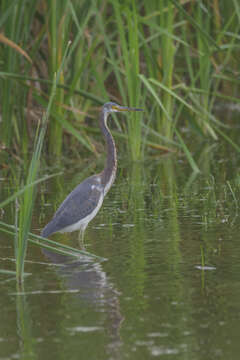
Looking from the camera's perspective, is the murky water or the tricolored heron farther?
the tricolored heron

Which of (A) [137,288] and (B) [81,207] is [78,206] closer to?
(B) [81,207]

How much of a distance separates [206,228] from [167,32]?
3517 mm

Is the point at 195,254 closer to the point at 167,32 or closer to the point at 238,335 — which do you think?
the point at 238,335

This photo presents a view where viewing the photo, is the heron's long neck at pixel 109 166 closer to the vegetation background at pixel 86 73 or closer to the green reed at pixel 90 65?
the vegetation background at pixel 86 73

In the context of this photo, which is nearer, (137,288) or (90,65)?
(137,288)

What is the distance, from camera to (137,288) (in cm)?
529

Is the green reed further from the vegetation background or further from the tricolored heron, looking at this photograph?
the tricolored heron

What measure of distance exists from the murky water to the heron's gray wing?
8.7 inches

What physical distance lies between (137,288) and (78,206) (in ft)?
6.46

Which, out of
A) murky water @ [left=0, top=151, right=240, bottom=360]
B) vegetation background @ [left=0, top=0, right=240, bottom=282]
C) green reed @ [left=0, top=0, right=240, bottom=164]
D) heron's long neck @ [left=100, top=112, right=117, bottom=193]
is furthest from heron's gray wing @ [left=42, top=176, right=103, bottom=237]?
green reed @ [left=0, top=0, right=240, bottom=164]

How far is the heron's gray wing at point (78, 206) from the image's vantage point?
6968 mm

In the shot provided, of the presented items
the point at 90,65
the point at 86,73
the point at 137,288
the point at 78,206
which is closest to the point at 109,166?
the point at 78,206

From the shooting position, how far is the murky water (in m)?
4.22

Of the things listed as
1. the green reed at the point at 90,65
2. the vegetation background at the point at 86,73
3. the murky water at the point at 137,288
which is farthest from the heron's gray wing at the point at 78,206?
the green reed at the point at 90,65
